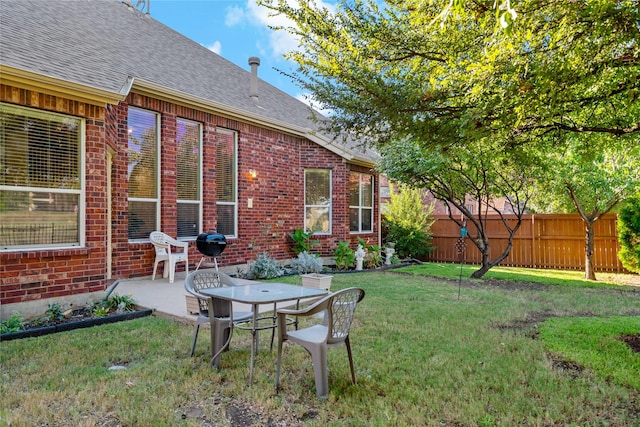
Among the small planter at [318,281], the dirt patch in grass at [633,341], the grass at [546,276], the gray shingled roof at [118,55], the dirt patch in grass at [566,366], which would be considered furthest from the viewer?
the grass at [546,276]

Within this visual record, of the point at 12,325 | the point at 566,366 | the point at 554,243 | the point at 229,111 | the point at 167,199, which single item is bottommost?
the point at 566,366

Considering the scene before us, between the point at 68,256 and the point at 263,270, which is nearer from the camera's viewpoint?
the point at 68,256

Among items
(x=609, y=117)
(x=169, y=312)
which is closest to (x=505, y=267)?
(x=609, y=117)

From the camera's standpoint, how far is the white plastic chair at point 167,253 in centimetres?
786

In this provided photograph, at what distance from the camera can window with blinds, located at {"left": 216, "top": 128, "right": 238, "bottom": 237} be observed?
9547 millimetres

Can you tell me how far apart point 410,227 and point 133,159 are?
9.59 m

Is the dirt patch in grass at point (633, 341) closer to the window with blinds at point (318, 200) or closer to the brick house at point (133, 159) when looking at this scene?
the brick house at point (133, 159)

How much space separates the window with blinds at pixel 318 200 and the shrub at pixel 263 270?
264cm

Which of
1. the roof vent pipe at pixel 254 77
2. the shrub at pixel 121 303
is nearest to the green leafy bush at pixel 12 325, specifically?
the shrub at pixel 121 303

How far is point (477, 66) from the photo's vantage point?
3471 mm

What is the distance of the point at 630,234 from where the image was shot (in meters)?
10.2

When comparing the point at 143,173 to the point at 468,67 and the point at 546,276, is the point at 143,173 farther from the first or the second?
the point at 546,276

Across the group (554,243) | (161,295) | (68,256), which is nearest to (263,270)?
Answer: (161,295)

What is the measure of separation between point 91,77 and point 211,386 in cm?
467
